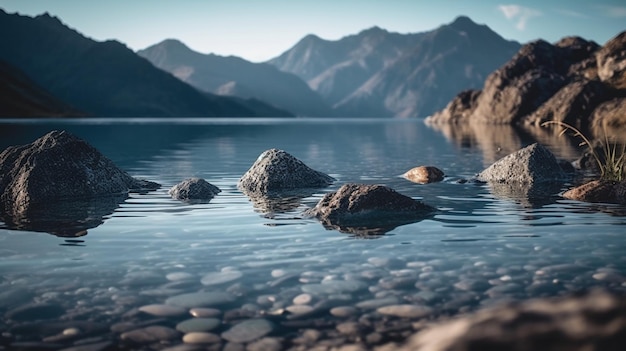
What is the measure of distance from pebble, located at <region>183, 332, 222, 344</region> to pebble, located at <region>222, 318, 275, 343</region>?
0.32 ft

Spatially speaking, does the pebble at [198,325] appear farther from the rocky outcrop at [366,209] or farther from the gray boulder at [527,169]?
the gray boulder at [527,169]

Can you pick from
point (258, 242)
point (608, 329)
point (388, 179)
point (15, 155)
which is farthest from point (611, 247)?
point (15, 155)

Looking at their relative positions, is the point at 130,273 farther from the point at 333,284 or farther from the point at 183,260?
the point at 333,284

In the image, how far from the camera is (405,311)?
5.69 meters

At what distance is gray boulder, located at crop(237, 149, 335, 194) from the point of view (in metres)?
17.1

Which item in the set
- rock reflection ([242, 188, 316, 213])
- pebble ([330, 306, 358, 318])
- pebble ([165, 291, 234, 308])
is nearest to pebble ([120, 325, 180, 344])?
pebble ([165, 291, 234, 308])

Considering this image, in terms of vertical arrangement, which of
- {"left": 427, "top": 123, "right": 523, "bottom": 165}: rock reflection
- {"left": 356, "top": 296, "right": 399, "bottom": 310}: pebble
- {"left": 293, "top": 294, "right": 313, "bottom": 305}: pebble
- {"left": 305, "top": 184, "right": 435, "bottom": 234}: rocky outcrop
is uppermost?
{"left": 427, "top": 123, "right": 523, "bottom": 165}: rock reflection

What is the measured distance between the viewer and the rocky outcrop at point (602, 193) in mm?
13272

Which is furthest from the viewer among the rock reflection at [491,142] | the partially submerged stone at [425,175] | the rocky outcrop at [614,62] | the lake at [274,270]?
the rocky outcrop at [614,62]

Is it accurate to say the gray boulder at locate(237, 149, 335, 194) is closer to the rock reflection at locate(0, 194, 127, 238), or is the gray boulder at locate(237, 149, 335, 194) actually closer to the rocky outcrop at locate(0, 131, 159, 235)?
the rocky outcrop at locate(0, 131, 159, 235)

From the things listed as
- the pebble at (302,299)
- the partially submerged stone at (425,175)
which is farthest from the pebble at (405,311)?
the partially submerged stone at (425,175)

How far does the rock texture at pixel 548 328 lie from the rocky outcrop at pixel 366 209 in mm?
8267

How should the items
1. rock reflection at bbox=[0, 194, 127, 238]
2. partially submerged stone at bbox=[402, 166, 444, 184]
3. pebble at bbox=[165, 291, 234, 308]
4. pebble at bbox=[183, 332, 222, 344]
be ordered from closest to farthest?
pebble at bbox=[183, 332, 222, 344]
pebble at bbox=[165, 291, 234, 308]
rock reflection at bbox=[0, 194, 127, 238]
partially submerged stone at bbox=[402, 166, 444, 184]

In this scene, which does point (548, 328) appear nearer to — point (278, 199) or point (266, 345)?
point (266, 345)
